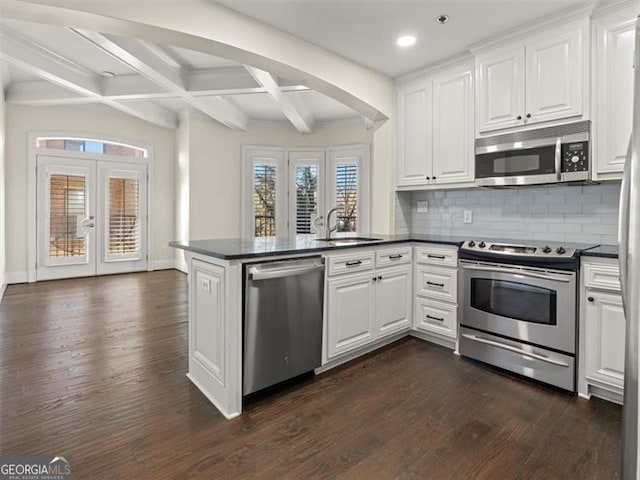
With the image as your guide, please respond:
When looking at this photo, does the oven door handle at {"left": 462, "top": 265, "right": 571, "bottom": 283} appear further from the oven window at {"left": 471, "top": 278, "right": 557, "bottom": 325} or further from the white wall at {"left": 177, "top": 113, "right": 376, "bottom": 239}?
the white wall at {"left": 177, "top": 113, "right": 376, "bottom": 239}

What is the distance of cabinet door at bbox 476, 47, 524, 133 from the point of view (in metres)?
2.84

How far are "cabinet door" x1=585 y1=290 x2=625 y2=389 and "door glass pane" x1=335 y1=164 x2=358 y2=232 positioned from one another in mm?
4345

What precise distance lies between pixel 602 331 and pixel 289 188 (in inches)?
213

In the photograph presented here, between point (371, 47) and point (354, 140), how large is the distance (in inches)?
126

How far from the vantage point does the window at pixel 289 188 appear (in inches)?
260

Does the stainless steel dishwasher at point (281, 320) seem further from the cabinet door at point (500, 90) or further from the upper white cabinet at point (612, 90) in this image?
the upper white cabinet at point (612, 90)

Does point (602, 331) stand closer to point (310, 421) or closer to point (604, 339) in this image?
point (604, 339)

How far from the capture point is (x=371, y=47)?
3148 mm

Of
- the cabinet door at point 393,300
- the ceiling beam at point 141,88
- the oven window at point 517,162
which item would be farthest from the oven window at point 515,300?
the ceiling beam at point 141,88

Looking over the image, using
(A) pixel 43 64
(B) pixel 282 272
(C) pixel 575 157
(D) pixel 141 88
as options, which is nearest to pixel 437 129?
(C) pixel 575 157

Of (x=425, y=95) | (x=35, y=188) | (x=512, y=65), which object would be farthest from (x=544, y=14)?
(x=35, y=188)

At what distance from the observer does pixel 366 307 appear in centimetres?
281

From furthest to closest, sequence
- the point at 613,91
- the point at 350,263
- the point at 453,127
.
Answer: the point at 453,127
the point at 350,263
the point at 613,91

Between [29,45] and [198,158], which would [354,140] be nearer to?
[198,158]
